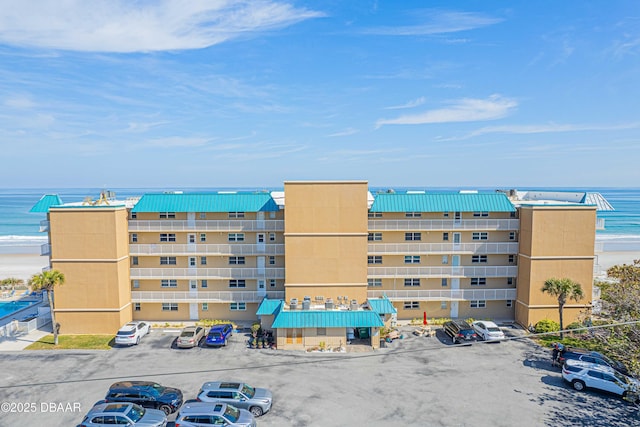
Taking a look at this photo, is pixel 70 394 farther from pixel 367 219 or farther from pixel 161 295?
pixel 367 219

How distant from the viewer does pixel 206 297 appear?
37.2 meters

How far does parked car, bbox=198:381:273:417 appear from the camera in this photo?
72.0 feet

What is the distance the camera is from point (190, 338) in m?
31.7

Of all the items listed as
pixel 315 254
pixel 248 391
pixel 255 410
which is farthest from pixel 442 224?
pixel 255 410

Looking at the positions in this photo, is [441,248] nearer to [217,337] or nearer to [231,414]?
[217,337]

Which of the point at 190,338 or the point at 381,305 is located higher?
the point at 381,305

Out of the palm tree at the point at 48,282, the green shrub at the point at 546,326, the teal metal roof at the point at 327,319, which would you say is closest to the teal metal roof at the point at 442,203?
the teal metal roof at the point at 327,319

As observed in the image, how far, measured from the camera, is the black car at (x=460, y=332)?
3195 centimetres

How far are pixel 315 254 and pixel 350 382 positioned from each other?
37.8 feet

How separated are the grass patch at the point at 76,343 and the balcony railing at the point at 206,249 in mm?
7540

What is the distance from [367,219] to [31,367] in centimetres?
2661

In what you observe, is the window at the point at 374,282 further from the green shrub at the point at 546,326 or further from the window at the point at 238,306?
the green shrub at the point at 546,326

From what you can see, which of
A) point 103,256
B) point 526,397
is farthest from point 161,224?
point 526,397

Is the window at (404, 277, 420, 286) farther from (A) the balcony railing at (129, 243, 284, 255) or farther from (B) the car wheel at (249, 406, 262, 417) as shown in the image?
(B) the car wheel at (249, 406, 262, 417)
